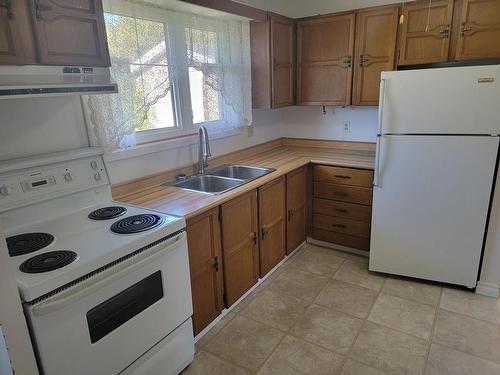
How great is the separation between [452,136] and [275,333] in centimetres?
169

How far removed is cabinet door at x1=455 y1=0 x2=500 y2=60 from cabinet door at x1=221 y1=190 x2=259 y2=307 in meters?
1.84

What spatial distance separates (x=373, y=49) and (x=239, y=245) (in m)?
1.92

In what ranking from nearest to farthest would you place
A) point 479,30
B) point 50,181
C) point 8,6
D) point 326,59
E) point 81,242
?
point 8,6 < point 81,242 < point 50,181 < point 479,30 < point 326,59

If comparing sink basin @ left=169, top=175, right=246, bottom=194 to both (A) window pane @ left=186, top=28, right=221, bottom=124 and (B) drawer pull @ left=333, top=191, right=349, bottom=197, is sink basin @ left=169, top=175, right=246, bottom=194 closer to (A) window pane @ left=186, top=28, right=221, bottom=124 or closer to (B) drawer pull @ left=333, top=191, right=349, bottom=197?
(A) window pane @ left=186, top=28, right=221, bottom=124

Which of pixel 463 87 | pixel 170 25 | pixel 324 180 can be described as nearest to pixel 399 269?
pixel 324 180

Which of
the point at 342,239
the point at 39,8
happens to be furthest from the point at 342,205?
the point at 39,8

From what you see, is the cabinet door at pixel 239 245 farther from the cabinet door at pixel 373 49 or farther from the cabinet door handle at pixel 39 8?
the cabinet door at pixel 373 49

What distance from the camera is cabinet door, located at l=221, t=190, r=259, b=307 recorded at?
7.09ft

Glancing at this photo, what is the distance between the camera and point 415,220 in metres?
2.47

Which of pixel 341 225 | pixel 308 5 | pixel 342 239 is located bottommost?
pixel 342 239

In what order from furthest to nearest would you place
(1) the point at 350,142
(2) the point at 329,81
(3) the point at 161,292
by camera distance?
(1) the point at 350,142 < (2) the point at 329,81 < (3) the point at 161,292

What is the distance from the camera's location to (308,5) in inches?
128

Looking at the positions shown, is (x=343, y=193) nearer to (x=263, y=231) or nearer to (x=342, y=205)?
(x=342, y=205)

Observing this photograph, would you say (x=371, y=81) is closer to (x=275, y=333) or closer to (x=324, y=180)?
(x=324, y=180)
